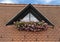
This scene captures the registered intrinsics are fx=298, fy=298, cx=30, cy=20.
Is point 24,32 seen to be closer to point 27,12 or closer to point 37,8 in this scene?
point 27,12

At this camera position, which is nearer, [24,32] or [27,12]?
[24,32]

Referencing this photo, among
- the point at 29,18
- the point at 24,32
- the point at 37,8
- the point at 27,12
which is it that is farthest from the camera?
the point at 37,8

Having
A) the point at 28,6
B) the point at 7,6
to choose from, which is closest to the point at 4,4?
the point at 7,6

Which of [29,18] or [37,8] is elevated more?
[37,8]

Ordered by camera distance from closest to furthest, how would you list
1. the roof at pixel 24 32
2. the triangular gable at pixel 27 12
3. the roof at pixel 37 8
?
1. the roof at pixel 24 32
2. the triangular gable at pixel 27 12
3. the roof at pixel 37 8

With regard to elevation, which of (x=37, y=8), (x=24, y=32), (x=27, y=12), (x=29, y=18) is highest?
(x=37, y=8)

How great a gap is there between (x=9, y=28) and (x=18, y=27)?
65 cm

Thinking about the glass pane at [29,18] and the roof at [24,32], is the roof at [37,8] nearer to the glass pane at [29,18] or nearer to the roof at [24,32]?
the roof at [24,32]

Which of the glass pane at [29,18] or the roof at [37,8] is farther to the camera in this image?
the roof at [37,8]

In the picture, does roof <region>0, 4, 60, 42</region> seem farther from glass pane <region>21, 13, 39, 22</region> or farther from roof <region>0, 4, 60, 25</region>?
glass pane <region>21, 13, 39, 22</region>

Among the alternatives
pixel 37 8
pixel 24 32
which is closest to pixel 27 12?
pixel 37 8

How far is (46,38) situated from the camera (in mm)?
17312

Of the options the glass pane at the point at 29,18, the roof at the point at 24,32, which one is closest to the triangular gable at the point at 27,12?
the glass pane at the point at 29,18

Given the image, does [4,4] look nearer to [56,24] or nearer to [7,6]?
[7,6]
